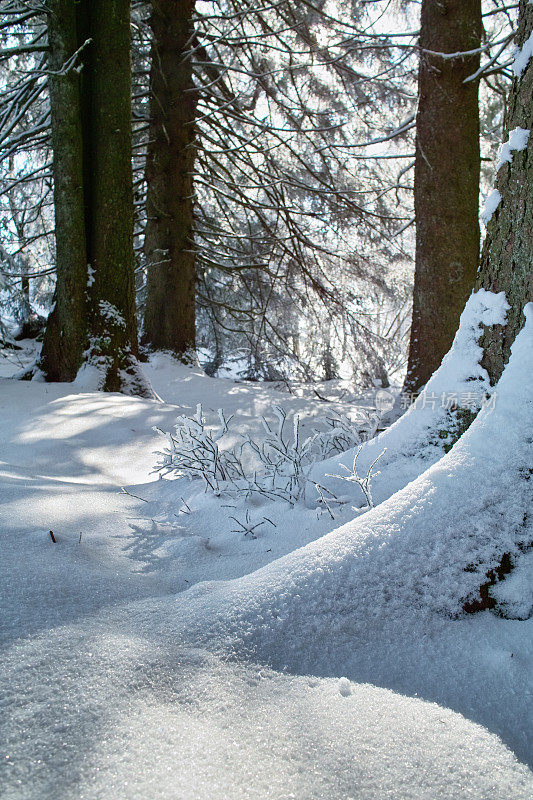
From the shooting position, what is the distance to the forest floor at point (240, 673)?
75 cm

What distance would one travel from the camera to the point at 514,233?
1.57m

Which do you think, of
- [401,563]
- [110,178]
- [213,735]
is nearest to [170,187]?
[110,178]

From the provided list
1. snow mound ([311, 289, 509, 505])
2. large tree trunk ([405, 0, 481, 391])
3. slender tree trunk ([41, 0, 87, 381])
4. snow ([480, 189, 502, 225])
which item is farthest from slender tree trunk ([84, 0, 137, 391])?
snow ([480, 189, 502, 225])

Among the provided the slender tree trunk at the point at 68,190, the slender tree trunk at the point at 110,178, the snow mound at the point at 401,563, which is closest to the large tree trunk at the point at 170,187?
the slender tree trunk at the point at 110,178

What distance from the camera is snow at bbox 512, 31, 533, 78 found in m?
1.55

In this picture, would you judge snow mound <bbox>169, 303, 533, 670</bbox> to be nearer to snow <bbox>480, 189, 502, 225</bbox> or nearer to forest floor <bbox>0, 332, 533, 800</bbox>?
forest floor <bbox>0, 332, 533, 800</bbox>

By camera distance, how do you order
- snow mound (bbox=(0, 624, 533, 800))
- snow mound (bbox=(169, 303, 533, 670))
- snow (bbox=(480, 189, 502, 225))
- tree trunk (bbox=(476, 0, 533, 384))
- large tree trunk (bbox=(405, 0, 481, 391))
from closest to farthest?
snow mound (bbox=(0, 624, 533, 800)) < snow mound (bbox=(169, 303, 533, 670)) < tree trunk (bbox=(476, 0, 533, 384)) < snow (bbox=(480, 189, 502, 225)) < large tree trunk (bbox=(405, 0, 481, 391))

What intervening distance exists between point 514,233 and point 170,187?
6.64 metres

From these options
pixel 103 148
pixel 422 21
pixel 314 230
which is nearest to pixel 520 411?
pixel 103 148

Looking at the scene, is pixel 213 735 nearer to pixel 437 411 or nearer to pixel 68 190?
pixel 437 411

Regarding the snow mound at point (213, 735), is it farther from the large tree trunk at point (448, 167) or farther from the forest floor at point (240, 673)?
the large tree trunk at point (448, 167)

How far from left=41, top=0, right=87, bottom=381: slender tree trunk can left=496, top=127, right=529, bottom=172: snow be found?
12.8ft

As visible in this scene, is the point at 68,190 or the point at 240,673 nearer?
the point at 240,673

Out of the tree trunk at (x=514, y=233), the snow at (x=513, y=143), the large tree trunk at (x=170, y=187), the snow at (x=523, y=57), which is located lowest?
the tree trunk at (x=514, y=233)
